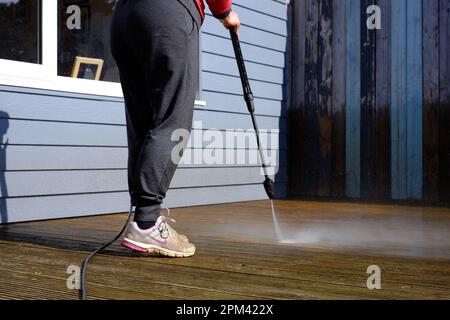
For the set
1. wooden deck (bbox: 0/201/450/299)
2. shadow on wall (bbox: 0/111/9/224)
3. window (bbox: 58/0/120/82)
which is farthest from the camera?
window (bbox: 58/0/120/82)

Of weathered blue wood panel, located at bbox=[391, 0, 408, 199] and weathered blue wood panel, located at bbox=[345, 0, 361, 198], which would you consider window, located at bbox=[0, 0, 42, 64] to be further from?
weathered blue wood panel, located at bbox=[391, 0, 408, 199]

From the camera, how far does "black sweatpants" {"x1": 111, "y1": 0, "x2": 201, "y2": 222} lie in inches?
76.2

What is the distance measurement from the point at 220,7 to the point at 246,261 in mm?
847

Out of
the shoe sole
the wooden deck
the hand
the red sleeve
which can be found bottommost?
the wooden deck

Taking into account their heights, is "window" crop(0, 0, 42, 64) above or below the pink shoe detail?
above

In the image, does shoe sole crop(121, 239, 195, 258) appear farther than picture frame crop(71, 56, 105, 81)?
No

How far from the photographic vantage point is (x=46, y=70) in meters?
3.12

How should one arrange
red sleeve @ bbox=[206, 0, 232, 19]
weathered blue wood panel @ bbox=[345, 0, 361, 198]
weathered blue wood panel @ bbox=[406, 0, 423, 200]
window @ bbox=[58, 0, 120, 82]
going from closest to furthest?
red sleeve @ bbox=[206, 0, 232, 19], window @ bbox=[58, 0, 120, 82], weathered blue wood panel @ bbox=[406, 0, 423, 200], weathered blue wood panel @ bbox=[345, 0, 361, 198]

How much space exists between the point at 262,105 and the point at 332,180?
2.59 ft

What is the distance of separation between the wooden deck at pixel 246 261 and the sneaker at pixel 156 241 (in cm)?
3

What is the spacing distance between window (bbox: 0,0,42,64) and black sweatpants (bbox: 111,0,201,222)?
1.18m

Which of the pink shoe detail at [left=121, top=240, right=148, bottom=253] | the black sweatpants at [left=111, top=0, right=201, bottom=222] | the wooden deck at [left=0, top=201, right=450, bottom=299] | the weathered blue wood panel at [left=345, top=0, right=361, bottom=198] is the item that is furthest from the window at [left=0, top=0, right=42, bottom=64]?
the weathered blue wood panel at [left=345, top=0, right=361, bottom=198]
